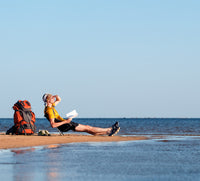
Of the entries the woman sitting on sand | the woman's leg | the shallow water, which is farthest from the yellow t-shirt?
the shallow water

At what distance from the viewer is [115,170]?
7.95 metres

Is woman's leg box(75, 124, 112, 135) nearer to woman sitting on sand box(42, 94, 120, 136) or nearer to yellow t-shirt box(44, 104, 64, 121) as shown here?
woman sitting on sand box(42, 94, 120, 136)

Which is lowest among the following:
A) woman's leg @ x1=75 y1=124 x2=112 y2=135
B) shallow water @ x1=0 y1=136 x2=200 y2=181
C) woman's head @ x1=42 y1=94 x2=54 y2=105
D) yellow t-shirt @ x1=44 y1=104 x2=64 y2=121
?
shallow water @ x1=0 y1=136 x2=200 y2=181

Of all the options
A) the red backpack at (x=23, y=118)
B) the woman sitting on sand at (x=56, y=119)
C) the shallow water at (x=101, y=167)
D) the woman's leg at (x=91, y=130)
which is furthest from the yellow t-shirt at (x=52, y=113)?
the shallow water at (x=101, y=167)

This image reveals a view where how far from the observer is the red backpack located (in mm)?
18484

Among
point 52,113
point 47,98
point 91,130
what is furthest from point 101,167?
point 91,130

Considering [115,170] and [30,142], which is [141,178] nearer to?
[115,170]

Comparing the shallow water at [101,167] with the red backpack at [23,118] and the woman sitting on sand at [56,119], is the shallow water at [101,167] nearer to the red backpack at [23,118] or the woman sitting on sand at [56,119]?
the woman sitting on sand at [56,119]

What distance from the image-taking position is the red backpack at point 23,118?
60.6 ft

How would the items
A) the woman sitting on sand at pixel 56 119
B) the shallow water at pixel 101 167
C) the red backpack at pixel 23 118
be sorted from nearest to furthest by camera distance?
the shallow water at pixel 101 167
the woman sitting on sand at pixel 56 119
the red backpack at pixel 23 118

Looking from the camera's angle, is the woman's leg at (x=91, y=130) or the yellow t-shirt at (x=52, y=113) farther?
the woman's leg at (x=91, y=130)

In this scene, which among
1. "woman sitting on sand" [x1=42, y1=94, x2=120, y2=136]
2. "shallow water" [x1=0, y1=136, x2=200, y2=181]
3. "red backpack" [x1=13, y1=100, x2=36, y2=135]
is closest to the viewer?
"shallow water" [x1=0, y1=136, x2=200, y2=181]

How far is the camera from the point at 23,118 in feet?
60.6

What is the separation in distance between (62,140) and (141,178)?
9.68 metres
